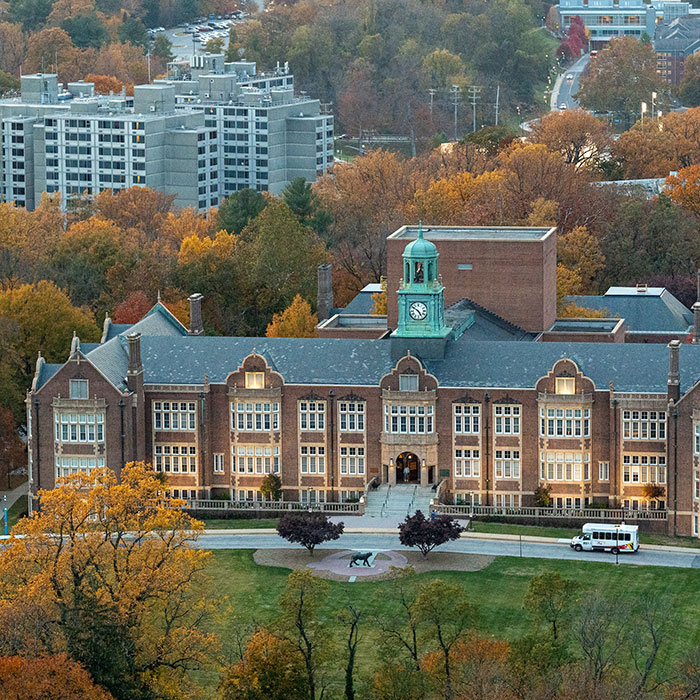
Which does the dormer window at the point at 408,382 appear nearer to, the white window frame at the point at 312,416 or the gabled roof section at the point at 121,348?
the white window frame at the point at 312,416

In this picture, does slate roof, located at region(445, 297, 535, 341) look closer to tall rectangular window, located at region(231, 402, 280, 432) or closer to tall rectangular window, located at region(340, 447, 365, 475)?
tall rectangular window, located at region(340, 447, 365, 475)

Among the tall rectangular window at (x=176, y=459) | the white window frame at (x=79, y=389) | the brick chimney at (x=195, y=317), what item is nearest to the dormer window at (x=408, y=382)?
the tall rectangular window at (x=176, y=459)

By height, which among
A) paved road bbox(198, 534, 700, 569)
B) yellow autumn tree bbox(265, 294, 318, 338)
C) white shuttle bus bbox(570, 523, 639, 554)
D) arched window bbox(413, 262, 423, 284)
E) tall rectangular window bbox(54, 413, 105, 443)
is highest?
arched window bbox(413, 262, 423, 284)

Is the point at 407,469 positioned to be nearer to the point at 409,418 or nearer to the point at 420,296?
the point at 409,418

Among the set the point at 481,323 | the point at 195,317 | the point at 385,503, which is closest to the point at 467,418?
the point at 385,503

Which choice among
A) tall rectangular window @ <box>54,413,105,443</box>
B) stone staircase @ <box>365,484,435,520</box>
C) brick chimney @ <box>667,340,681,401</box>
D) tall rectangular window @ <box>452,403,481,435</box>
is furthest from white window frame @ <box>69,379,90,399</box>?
brick chimney @ <box>667,340,681,401</box>

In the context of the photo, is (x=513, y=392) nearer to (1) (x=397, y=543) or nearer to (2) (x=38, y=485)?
(1) (x=397, y=543)

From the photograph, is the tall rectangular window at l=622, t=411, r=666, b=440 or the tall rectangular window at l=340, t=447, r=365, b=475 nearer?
the tall rectangular window at l=622, t=411, r=666, b=440
